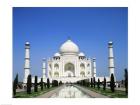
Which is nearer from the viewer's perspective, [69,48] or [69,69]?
[69,48]

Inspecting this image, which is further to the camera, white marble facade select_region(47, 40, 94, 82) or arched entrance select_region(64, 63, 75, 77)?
arched entrance select_region(64, 63, 75, 77)

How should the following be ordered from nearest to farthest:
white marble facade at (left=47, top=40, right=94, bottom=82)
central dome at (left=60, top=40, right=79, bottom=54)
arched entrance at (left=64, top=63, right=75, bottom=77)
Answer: central dome at (left=60, top=40, right=79, bottom=54) < white marble facade at (left=47, top=40, right=94, bottom=82) < arched entrance at (left=64, top=63, right=75, bottom=77)

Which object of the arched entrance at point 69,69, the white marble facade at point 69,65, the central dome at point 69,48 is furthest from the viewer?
the arched entrance at point 69,69

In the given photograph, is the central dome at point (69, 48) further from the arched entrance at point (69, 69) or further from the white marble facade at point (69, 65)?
the arched entrance at point (69, 69)

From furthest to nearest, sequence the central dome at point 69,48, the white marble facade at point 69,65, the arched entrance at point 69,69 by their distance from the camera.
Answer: the arched entrance at point 69,69 < the white marble facade at point 69,65 < the central dome at point 69,48

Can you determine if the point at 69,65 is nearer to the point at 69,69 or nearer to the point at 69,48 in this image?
the point at 69,69

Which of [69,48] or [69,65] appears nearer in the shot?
[69,48]

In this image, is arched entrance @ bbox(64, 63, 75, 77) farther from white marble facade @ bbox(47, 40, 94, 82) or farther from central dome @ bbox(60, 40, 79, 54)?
central dome @ bbox(60, 40, 79, 54)

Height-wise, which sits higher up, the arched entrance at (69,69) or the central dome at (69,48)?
the central dome at (69,48)

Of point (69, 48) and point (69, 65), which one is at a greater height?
point (69, 48)

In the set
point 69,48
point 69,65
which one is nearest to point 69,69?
point 69,65

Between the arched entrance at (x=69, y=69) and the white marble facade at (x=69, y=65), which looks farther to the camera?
the arched entrance at (x=69, y=69)

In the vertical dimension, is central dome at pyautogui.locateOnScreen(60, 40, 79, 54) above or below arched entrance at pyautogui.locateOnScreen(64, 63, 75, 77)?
above
